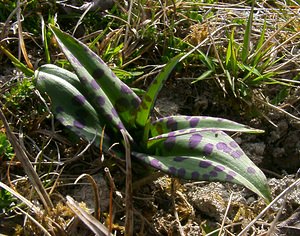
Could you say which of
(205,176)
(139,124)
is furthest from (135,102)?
(205,176)

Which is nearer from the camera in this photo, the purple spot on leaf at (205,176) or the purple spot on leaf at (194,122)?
the purple spot on leaf at (205,176)

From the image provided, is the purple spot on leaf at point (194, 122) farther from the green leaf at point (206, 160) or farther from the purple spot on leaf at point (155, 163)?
the purple spot on leaf at point (155, 163)

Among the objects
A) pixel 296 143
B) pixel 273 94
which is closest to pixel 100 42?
pixel 273 94

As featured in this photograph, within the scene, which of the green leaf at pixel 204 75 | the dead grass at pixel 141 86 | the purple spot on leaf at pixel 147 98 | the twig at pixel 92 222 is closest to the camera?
the twig at pixel 92 222

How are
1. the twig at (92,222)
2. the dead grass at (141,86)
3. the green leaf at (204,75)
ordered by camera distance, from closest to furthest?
1. the twig at (92,222)
2. the dead grass at (141,86)
3. the green leaf at (204,75)

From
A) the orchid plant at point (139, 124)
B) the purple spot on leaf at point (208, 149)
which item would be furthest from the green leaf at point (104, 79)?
the purple spot on leaf at point (208, 149)

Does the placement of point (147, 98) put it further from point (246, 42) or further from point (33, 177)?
point (246, 42)

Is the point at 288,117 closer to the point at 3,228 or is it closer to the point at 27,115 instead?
the point at 27,115
